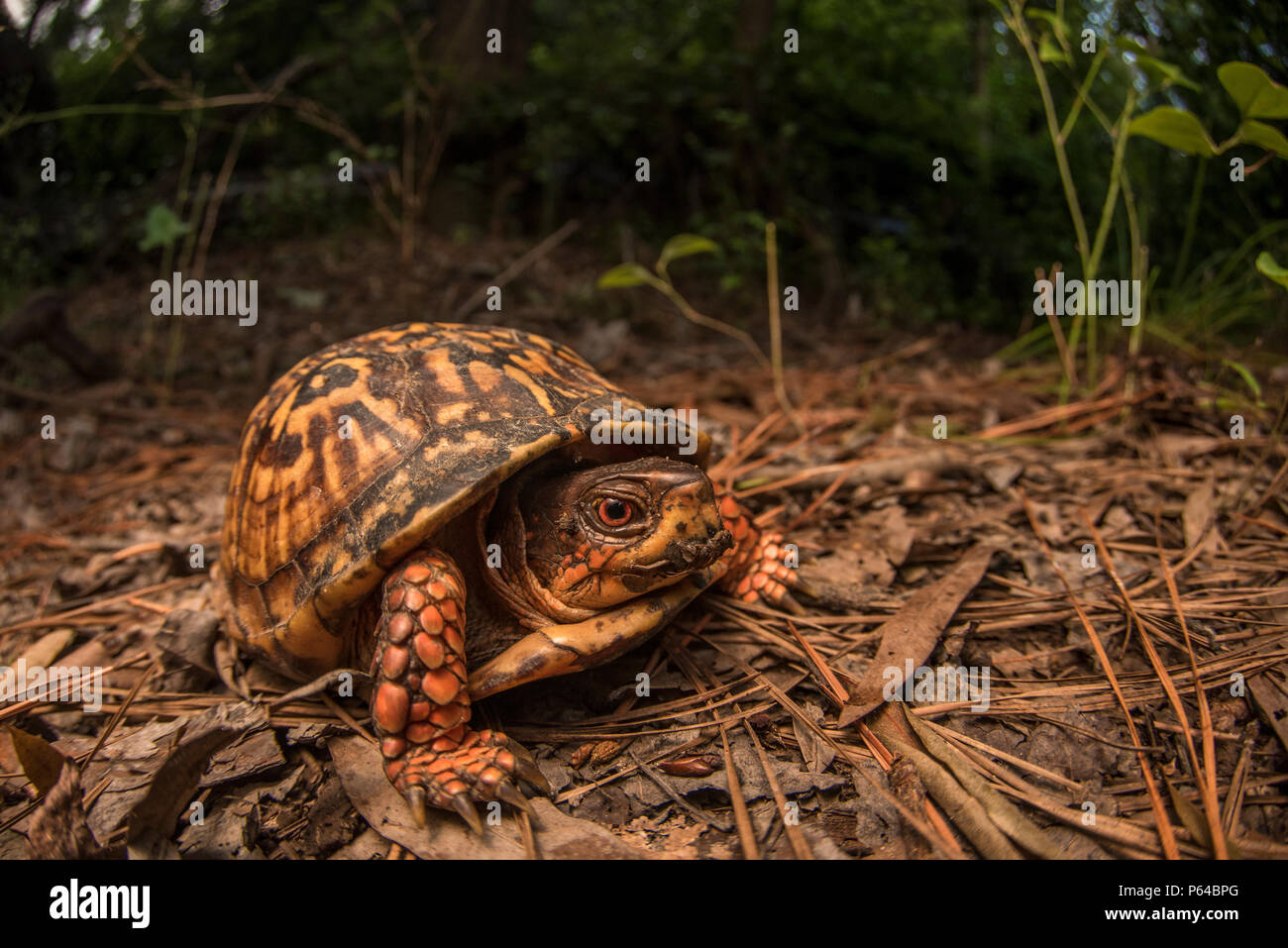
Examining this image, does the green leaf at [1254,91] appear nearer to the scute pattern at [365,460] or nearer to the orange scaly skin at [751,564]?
the orange scaly skin at [751,564]

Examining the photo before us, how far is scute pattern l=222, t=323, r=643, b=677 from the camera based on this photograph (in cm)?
179

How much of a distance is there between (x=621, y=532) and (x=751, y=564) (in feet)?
2.20

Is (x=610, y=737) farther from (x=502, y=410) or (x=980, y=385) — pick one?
(x=980, y=385)

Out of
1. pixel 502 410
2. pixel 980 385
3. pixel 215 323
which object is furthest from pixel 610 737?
pixel 215 323

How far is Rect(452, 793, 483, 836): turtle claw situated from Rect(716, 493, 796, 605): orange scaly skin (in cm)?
100

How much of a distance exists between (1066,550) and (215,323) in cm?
614

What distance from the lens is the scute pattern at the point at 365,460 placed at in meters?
1.79

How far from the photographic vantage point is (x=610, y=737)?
1868 mm

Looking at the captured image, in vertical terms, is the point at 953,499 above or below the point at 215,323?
below

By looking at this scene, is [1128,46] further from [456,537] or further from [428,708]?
[428,708]

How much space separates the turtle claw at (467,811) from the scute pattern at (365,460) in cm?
56

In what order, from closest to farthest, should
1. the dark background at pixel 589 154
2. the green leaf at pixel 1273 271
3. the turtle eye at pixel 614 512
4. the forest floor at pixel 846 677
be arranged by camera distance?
the forest floor at pixel 846 677 < the turtle eye at pixel 614 512 < the green leaf at pixel 1273 271 < the dark background at pixel 589 154

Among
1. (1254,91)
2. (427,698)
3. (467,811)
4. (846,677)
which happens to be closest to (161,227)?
(427,698)

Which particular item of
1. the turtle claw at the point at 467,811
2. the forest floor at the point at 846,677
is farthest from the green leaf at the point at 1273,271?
the turtle claw at the point at 467,811
